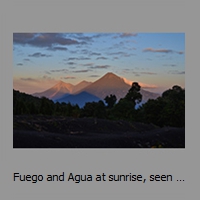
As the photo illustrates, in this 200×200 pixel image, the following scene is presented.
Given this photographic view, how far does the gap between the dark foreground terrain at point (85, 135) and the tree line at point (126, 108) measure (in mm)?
1940

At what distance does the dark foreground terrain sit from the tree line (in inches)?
76.4

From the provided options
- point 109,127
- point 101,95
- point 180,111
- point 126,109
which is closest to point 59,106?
point 101,95

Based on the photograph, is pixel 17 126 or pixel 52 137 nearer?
pixel 52 137

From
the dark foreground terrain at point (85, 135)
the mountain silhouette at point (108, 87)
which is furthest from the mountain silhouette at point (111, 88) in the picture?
the dark foreground terrain at point (85, 135)

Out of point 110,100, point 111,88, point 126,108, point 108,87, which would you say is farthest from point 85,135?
point 126,108

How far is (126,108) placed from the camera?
14.3 meters

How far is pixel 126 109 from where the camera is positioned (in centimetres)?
1433

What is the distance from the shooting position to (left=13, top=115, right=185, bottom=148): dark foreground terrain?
7.57 meters

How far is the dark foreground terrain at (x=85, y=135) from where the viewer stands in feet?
24.8

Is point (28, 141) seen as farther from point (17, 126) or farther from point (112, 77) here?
point (112, 77)

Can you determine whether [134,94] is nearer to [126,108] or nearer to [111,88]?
[126,108]

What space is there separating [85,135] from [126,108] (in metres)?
5.67

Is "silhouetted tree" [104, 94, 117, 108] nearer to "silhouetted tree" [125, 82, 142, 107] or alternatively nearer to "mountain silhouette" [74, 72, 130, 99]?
"mountain silhouette" [74, 72, 130, 99]

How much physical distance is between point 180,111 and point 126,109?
2.47 meters
